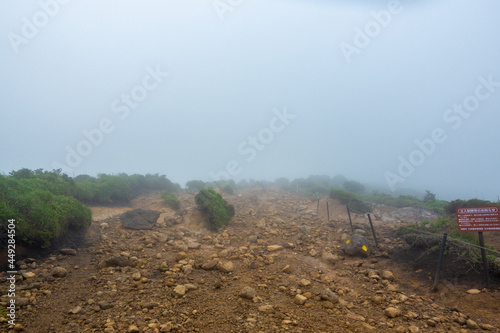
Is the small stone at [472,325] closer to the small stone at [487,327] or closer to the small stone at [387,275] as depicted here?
the small stone at [487,327]

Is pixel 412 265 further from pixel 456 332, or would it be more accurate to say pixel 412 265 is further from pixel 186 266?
pixel 186 266

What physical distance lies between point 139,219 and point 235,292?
6.99 metres

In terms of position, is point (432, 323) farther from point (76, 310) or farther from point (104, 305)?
point (76, 310)

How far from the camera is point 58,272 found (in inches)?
219

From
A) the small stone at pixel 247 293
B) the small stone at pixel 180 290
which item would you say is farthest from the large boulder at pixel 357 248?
the small stone at pixel 180 290

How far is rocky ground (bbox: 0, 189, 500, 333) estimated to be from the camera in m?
4.25

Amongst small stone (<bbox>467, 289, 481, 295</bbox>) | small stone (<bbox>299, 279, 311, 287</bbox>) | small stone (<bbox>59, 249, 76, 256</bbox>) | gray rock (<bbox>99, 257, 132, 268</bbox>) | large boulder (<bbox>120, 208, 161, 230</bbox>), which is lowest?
small stone (<bbox>467, 289, 481, 295</bbox>)

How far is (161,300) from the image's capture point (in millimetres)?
4859

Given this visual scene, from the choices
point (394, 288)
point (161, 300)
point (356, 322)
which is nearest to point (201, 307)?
point (161, 300)

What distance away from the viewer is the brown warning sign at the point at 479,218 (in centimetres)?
551

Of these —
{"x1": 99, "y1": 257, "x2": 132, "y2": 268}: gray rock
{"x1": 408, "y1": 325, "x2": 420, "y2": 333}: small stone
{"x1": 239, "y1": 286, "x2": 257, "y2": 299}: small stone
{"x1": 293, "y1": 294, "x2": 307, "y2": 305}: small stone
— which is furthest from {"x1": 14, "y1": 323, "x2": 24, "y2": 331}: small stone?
{"x1": 408, "y1": 325, "x2": 420, "y2": 333}: small stone

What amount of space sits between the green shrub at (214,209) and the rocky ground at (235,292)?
2695 mm

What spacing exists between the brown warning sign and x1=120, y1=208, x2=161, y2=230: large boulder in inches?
425

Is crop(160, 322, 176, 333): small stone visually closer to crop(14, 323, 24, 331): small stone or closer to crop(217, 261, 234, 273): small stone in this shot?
crop(14, 323, 24, 331): small stone
